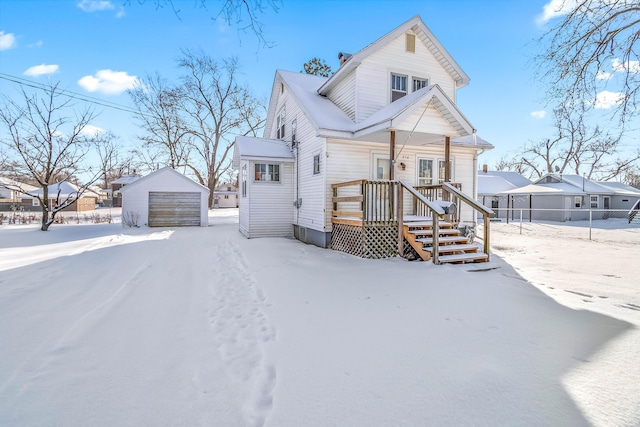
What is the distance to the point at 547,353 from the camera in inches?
119

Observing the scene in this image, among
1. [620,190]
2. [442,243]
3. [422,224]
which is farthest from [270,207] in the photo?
[620,190]

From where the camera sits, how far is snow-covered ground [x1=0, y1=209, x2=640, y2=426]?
2211 millimetres

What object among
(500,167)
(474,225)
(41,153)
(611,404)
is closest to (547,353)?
(611,404)

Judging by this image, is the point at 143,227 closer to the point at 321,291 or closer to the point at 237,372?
the point at 321,291

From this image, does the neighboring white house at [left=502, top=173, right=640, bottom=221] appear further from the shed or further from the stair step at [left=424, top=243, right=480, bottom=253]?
the shed

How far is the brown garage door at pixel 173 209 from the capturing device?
1655 cm

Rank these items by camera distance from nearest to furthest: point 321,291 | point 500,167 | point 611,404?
point 611,404
point 321,291
point 500,167

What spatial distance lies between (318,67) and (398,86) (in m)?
22.5

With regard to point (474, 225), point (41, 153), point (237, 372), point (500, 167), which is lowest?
point (237, 372)

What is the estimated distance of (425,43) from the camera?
11266 millimetres

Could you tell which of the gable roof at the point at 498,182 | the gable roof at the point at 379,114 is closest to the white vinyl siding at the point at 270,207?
the gable roof at the point at 379,114

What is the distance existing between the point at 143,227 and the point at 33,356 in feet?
48.2

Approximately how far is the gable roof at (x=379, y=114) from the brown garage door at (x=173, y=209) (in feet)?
28.1

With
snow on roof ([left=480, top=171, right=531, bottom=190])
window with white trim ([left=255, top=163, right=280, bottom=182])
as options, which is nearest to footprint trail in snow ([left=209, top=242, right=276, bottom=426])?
window with white trim ([left=255, top=163, right=280, bottom=182])
